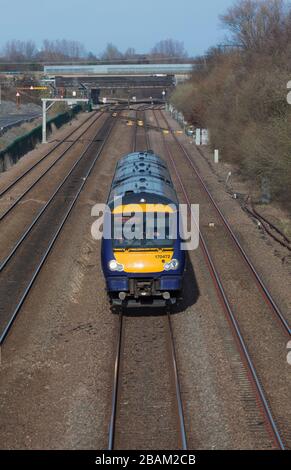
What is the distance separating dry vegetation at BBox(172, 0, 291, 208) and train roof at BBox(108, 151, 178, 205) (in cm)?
721

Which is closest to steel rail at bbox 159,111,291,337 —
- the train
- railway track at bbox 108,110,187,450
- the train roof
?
the train

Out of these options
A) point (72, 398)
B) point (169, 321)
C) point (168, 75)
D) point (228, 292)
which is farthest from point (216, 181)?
point (168, 75)

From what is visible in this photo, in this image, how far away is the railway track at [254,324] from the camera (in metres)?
10.2

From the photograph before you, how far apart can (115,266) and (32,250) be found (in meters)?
6.64

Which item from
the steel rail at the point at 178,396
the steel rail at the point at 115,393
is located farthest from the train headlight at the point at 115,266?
the steel rail at the point at 178,396

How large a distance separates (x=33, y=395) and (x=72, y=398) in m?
0.65

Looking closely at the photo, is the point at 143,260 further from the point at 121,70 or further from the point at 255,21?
the point at 121,70

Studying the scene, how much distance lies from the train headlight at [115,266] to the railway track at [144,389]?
3.78 feet

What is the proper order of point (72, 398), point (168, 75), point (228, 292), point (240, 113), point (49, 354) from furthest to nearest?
point (168, 75) → point (240, 113) → point (228, 292) → point (49, 354) → point (72, 398)

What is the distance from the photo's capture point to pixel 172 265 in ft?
43.9

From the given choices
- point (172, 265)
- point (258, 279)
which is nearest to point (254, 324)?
point (172, 265)
